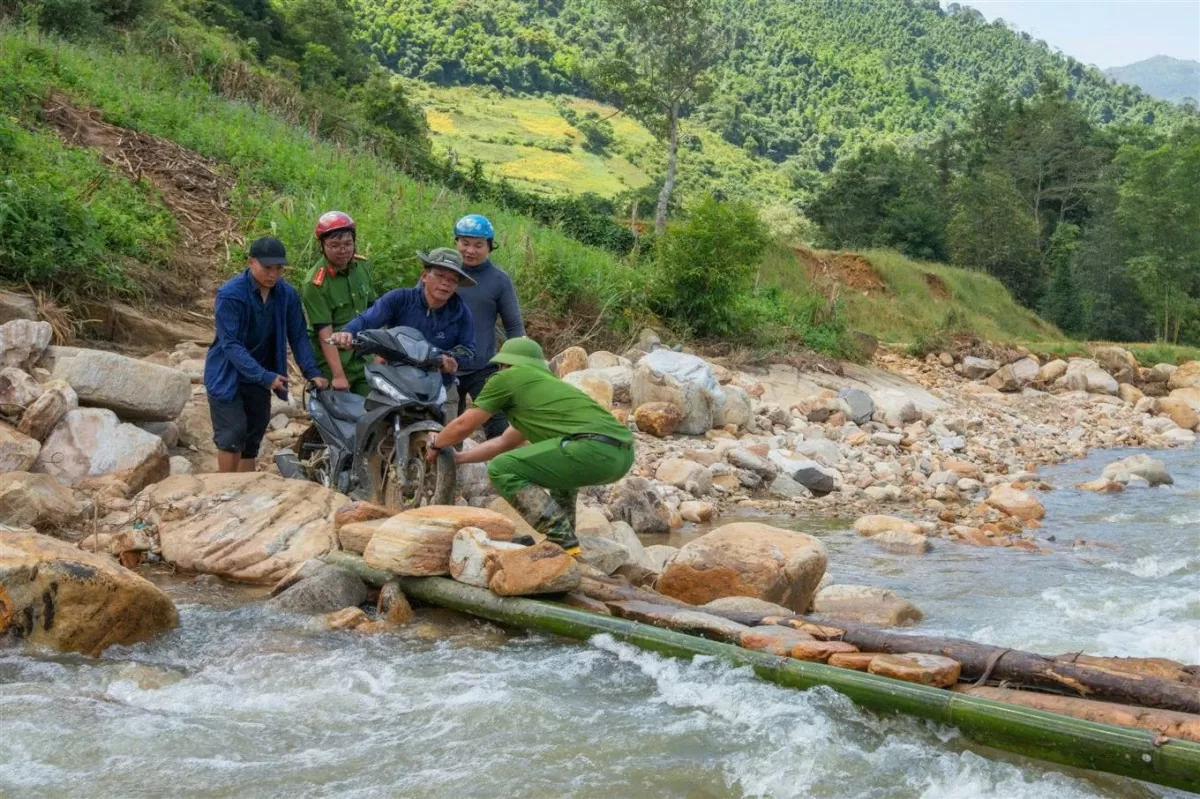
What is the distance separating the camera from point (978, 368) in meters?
24.9

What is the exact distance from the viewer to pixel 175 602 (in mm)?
5344

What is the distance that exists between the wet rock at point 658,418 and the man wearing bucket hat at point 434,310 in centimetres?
524

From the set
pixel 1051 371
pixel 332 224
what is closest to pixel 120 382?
pixel 332 224

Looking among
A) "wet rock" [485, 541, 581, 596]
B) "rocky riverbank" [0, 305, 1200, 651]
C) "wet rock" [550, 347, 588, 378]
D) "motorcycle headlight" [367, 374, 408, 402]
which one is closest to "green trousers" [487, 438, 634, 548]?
"rocky riverbank" [0, 305, 1200, 651]

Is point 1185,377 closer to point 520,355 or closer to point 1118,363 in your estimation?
point 1118,363

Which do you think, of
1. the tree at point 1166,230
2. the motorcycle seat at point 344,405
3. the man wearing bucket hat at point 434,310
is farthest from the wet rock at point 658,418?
the tree at point 1166,230

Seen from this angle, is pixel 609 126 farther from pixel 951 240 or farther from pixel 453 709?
pixel 453 709

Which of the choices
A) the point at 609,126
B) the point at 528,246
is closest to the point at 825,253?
the point at 528,246

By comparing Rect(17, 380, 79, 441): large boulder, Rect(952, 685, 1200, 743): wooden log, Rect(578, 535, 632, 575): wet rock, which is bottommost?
Rect(17, 380, 79, 441): large boulder

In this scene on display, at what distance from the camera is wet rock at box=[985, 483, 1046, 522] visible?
10.5 metres

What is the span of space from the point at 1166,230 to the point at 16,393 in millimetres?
41592

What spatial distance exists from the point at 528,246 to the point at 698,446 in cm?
388

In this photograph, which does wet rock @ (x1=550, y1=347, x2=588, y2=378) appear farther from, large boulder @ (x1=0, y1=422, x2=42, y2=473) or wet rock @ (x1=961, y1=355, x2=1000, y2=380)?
wet rock @ (x1=961, y1=355, x2=1000, y2=380)

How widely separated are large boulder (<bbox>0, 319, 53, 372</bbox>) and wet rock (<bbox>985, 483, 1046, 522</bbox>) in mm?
8233
